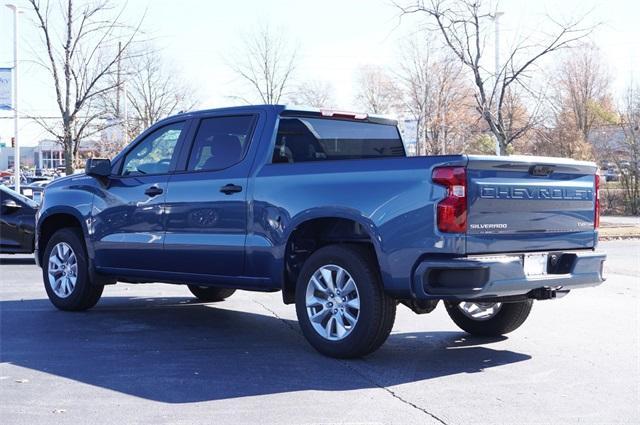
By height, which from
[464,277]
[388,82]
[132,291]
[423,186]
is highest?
[388,82]

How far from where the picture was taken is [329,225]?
21.9 feet

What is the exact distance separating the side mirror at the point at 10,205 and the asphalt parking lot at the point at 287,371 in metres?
5.10

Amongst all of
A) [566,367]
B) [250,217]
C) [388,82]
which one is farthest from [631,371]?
[388,82]

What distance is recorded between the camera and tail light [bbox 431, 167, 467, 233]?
18.5 ft

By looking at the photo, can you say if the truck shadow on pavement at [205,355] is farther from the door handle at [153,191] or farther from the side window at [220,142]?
the side window at [220,142]

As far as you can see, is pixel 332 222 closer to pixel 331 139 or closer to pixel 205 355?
pixel 331 139

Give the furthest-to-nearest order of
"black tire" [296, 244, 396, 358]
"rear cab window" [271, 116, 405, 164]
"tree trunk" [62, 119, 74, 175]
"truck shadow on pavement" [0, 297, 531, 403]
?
1. "tree trunk" [62, 119, 74, 175]
2. "rear cab window" [271, 116, 405, 164]
3. "black tire" [296, 244, 396, 358]
4. "truck shadow on pavement" [0, 297, 531, 403]

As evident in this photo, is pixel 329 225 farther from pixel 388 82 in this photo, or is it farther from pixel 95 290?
pixel 388 82

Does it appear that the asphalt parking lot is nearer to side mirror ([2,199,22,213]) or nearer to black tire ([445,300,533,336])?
black tire ([445,300,533,336])

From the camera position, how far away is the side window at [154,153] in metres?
7.81

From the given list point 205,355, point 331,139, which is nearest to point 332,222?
point 331,139

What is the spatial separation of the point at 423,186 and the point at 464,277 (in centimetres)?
70

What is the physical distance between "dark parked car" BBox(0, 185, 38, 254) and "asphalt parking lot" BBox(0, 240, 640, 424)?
16.0ft

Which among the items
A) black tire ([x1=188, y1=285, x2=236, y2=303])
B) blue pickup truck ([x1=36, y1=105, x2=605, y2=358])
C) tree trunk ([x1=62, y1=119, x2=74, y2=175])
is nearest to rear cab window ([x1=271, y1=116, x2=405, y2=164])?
blue pickup truck ([x1=36, y1=105, x2=605, y2=358])
